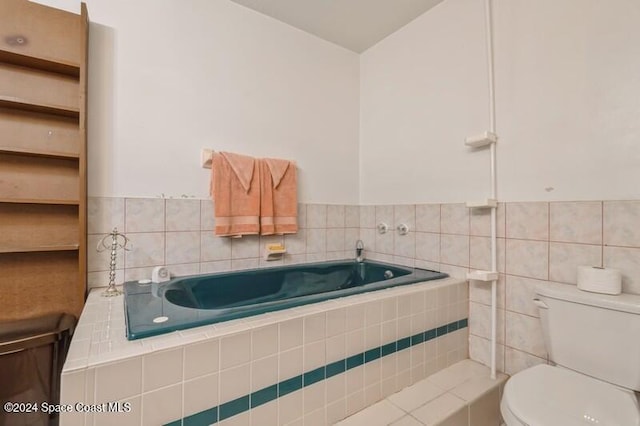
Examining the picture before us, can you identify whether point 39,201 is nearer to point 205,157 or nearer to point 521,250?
point 205,157

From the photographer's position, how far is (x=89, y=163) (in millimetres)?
1662

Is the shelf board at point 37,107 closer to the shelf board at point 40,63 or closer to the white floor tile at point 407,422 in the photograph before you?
the shelf board at point 40,63

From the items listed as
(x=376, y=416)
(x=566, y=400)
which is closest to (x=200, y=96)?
(x=376, y=416)

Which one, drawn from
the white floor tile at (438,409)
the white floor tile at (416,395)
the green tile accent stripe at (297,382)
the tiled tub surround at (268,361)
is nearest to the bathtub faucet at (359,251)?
the tiled tub surround at (268,361)

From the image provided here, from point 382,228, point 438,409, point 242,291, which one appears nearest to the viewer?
point 438,409

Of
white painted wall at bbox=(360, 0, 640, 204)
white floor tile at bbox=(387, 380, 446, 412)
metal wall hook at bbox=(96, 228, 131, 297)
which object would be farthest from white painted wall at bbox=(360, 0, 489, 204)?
metal wall hook at bbox=(96, 228, 131, 297)

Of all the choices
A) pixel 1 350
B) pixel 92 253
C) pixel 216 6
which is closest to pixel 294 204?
pixel 92 253

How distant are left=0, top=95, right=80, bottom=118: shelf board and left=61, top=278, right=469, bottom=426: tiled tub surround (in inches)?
37.4

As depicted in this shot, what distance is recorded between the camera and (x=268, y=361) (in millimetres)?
1095

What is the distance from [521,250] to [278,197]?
61.4 inches

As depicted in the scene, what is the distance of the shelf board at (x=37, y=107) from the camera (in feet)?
4.56

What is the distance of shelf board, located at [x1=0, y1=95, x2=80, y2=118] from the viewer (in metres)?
1.39

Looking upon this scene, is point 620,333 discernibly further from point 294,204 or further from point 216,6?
point 216,6

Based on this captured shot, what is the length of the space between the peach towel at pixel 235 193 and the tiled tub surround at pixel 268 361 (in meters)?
0.76
